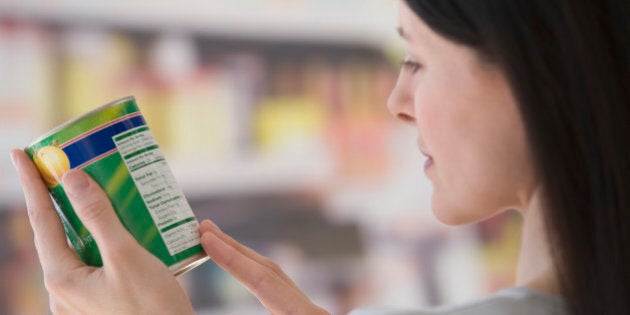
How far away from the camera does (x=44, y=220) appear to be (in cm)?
75

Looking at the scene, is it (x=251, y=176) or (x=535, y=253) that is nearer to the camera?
(x=535, y=253)

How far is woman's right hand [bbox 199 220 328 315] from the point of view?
77 cm

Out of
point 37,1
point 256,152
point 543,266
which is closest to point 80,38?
point 37,1

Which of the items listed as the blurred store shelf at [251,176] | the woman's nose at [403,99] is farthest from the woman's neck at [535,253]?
the blurred store shelf at [251,176]

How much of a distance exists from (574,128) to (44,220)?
0.45 m

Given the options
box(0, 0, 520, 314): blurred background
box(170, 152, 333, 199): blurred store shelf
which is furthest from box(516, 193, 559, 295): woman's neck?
box(170, 152, 333, 199): blurred store shelf

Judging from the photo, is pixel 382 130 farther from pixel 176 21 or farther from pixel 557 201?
pixel 557 201

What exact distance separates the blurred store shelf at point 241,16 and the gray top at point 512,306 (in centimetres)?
158

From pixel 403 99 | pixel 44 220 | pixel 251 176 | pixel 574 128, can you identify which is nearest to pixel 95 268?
pixel 44 220

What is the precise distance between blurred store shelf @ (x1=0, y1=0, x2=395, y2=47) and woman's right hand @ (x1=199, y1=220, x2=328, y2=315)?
1391 millimetres

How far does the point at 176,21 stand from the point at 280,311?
1.59 meters

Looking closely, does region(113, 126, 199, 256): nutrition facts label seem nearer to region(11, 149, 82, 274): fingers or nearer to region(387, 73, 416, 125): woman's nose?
region(11, 149, 82, 274): fingers

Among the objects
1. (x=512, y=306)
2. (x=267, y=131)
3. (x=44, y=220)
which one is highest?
(x=44, y=220)

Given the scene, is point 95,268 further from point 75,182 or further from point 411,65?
point 411,65
